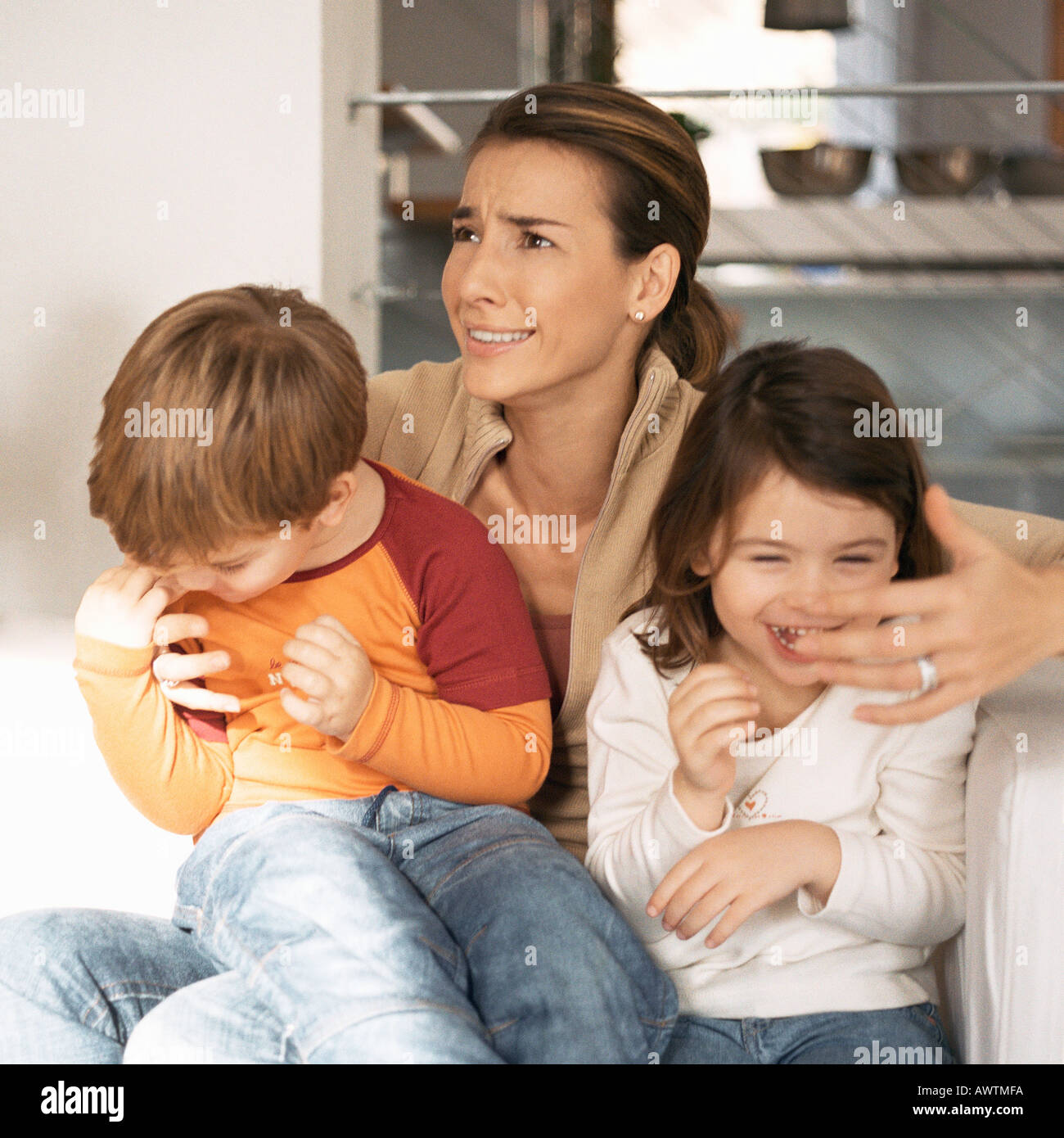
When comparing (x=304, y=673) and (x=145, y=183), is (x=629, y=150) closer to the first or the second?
(x=304, y=673)

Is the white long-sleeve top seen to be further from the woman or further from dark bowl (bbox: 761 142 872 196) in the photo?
dark bowl (bbox: 761 142 872 196)

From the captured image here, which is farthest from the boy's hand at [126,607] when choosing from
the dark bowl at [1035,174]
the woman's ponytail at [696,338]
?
the dark bowl at [1035,174]

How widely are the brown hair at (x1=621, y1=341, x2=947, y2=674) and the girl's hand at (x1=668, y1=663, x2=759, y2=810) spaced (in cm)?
15

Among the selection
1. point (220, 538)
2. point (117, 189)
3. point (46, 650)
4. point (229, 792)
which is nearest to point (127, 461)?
point (220, 538)

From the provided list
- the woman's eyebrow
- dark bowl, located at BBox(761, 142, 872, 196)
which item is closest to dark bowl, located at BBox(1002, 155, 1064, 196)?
dark bowl, located at BBox(761, 142, 872, 196)

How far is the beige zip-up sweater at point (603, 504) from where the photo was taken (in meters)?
1.18

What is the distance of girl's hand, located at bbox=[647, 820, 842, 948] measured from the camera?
2.94ft

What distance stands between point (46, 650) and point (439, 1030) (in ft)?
1.99

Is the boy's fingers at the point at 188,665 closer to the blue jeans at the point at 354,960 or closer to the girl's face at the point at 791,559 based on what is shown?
the blue jeans at the point at 354,960

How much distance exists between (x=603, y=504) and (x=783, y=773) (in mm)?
340

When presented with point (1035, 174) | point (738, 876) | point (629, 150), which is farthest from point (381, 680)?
point (1035, 174)
